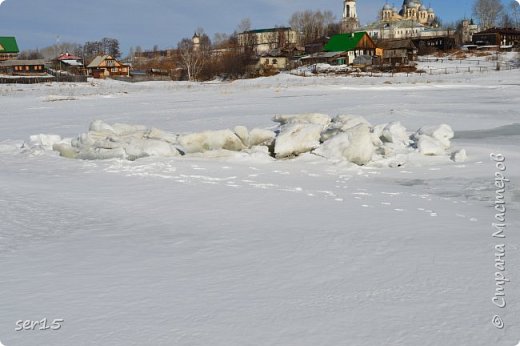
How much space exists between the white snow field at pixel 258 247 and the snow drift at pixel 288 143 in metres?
0.08

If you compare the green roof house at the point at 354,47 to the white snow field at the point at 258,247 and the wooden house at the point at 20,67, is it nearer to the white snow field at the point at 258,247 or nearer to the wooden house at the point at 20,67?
the wooden house at the point at 20,67

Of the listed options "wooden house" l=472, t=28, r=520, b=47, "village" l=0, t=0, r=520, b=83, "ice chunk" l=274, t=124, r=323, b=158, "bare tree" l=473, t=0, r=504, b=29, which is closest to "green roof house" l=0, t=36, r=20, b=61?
"village" l=0, t=0, r=520, b=83

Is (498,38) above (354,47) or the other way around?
above

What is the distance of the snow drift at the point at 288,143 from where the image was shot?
995 centimetres

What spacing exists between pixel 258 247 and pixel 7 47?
84.3 meters

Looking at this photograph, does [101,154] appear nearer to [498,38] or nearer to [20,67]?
[20,67]

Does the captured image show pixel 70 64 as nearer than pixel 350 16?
→ Yes

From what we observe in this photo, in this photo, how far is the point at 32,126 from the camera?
17.2 m

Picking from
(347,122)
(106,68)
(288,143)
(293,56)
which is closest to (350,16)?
(293,56)

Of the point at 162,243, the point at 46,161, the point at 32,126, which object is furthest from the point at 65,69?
the point at 162,243

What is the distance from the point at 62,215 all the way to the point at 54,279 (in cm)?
222

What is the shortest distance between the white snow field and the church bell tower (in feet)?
365

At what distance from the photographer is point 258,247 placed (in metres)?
4.92

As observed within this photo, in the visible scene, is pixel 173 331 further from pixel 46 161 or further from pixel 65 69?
pixel 65 69
